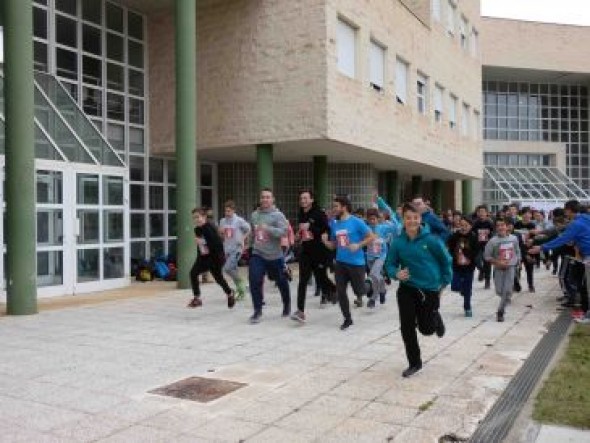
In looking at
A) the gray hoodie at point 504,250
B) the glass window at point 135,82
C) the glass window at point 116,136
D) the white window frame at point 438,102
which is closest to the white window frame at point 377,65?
the white window frame at point 438,102

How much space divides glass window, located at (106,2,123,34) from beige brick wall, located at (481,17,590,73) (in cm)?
2761

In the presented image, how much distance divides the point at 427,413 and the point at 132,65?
1513 centimetres

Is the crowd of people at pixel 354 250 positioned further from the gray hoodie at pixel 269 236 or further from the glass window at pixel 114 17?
the glass window at pixel 114 17

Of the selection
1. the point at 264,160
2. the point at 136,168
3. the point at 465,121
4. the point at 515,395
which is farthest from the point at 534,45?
the point at 515,395

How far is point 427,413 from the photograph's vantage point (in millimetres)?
5160

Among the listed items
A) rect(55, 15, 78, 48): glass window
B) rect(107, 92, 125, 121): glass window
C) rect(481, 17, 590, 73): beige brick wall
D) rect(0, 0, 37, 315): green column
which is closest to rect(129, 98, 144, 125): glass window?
rect(107, 92, 125, 121): glass window

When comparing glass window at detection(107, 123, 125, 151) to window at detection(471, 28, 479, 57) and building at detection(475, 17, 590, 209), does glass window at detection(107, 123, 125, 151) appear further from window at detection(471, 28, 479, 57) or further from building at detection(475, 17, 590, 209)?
building at detection(475, 17, 590, 209)

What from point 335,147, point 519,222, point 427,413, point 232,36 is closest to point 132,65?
point 232,36

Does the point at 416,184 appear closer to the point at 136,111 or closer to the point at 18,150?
the point at 136,111

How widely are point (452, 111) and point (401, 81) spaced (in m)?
6.17

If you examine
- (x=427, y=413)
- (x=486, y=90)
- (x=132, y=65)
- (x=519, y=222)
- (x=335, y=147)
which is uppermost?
(x=486, y=90)

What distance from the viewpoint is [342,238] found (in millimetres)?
9125

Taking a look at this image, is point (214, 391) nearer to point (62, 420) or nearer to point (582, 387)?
point (62, 420)

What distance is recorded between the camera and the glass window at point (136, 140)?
18031mm
